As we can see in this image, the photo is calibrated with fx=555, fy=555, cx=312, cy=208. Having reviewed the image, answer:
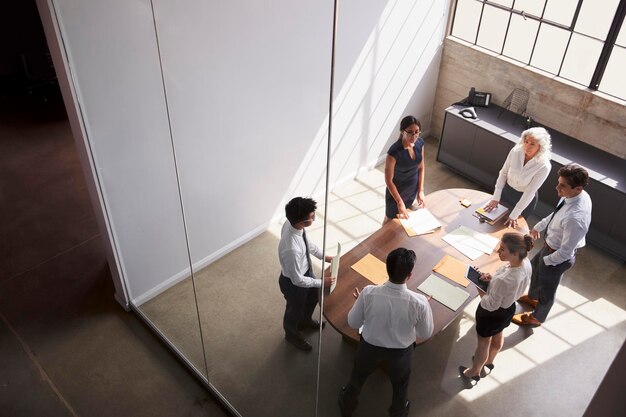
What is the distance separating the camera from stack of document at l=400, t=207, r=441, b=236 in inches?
143

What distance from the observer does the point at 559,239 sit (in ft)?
11.0

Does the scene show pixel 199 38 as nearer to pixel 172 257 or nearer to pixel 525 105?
pixel 172 257

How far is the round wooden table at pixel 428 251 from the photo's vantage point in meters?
2.97

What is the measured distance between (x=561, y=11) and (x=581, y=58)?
0.38 metres

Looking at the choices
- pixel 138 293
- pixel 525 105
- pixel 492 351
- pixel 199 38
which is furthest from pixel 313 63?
pixel 138 293

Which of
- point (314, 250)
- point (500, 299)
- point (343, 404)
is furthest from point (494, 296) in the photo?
point (314, 250)

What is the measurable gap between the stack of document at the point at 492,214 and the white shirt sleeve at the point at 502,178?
8cm

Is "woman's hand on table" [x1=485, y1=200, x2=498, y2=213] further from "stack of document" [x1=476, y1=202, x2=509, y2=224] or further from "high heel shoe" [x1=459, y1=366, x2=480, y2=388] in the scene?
"high heel shoe" [x1=459, y1=366, x2=480, y2=388]

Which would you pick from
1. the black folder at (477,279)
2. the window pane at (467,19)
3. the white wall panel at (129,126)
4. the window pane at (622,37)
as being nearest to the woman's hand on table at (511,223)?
the black folder at (477,279)

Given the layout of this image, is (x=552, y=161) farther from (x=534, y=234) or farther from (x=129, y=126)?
(x=129, y=126)

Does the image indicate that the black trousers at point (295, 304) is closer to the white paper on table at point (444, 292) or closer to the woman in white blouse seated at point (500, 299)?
the white paper on table at point (444, 292)

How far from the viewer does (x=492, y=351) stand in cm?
330

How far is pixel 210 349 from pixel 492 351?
195cm

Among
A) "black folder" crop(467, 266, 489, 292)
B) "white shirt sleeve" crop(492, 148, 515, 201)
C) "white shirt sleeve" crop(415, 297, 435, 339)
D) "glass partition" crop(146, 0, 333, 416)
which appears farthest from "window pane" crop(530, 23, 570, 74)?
"white shirt sleeve" crop(415, 297, 435, 339)
